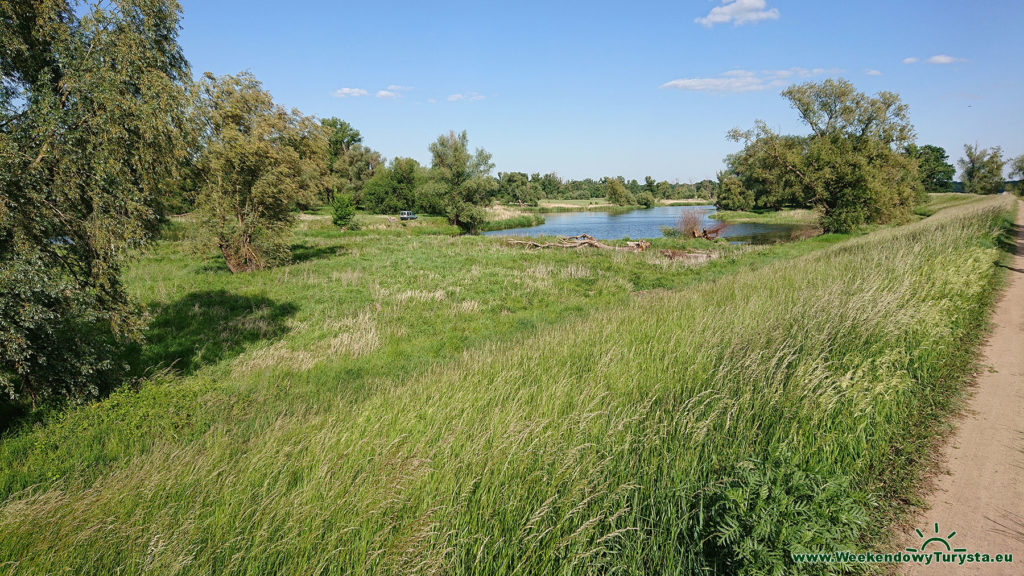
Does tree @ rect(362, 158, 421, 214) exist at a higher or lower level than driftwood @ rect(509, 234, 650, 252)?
higher

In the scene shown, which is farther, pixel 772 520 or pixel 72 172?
pixel 72 172

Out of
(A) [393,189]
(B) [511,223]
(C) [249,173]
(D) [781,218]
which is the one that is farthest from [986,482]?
(A) [393,189]

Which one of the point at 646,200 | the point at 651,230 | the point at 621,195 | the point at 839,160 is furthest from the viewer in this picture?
the point at 621,195

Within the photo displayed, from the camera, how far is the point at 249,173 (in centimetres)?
1909

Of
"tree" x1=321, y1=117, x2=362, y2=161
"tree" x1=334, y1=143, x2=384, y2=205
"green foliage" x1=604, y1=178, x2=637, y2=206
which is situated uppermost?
"tree" x1=321, y1=117, x2=362, y2=161

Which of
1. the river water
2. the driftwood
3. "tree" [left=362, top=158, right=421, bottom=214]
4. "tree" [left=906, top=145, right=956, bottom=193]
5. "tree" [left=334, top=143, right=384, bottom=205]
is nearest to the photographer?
the driftwood

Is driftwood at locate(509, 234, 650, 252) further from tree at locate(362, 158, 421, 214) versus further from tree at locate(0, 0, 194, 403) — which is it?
tree at locate(362, 158, 421, 214)

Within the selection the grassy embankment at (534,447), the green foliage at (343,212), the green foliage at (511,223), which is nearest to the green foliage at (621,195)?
the green foliage at (511,223)

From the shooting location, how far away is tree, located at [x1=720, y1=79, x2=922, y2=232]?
98.9 ft

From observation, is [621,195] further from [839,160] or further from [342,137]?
[839,160]

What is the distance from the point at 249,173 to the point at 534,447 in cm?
2065

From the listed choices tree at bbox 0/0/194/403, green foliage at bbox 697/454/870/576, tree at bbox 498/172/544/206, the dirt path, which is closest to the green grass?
tree at bbox 498/172/544/206

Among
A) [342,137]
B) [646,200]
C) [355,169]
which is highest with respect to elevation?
[342,137]

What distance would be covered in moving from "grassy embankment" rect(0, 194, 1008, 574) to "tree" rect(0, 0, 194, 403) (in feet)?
4.45
